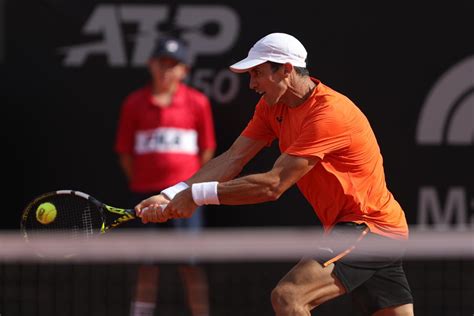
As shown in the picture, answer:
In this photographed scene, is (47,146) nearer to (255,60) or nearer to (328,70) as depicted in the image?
(328,70)

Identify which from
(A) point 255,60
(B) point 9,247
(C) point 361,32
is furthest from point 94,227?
(C) point 361,32

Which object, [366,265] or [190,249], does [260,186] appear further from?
[190,249]

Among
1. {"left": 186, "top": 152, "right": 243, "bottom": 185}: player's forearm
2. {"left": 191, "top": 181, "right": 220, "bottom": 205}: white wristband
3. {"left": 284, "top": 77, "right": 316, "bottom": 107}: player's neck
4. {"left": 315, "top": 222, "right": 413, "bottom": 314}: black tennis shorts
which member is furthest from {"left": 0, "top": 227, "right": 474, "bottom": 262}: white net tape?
{"left": 284, "top": 77, "right": 316, "bottom": 107}: player's neck

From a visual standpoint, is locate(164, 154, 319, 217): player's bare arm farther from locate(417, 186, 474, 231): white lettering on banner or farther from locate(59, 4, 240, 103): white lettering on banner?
locate(417, 186, 474, 231): white lettering on banner

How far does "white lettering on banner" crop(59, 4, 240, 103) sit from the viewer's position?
833cm

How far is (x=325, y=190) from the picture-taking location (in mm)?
6004

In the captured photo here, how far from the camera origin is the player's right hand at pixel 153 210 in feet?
19.7

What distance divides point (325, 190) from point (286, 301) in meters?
0.54

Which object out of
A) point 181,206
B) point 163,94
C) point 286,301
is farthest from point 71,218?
point 163,94

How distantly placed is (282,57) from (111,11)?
2555mm

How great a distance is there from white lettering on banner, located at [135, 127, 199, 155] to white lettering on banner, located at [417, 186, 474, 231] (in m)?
1.38

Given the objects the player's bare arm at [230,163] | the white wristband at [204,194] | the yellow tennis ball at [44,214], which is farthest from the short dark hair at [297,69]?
the yellow tennis ball at [44,214]

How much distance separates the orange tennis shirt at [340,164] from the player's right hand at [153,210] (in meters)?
0.58

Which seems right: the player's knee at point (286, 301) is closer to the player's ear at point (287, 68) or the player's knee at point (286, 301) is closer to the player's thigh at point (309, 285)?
the player's thigh at point (309, 285)
